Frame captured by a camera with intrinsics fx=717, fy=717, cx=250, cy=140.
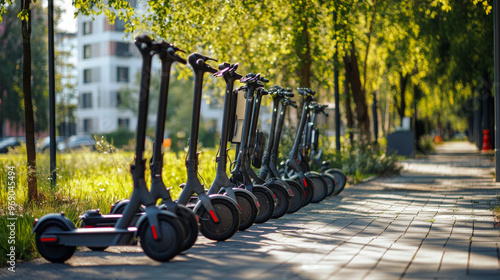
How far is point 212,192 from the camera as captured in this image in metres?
8.18

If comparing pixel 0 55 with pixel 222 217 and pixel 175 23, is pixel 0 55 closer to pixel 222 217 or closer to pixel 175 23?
pixel 175 23

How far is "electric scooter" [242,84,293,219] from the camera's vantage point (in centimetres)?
925

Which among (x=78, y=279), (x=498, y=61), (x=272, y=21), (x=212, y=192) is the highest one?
(x=272, y=21)

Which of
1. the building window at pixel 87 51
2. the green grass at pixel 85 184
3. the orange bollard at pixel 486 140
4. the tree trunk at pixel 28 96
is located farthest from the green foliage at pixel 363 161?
the building window at pixel 87 51

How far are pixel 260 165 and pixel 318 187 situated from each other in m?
2.86

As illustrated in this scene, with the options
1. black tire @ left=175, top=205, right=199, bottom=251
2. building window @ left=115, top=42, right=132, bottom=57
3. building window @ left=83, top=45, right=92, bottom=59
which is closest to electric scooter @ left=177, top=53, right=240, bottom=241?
black tire @ left=175, top=205, right=199, bottom=251

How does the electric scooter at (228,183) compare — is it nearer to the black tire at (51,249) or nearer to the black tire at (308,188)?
the black tire at (51,249)

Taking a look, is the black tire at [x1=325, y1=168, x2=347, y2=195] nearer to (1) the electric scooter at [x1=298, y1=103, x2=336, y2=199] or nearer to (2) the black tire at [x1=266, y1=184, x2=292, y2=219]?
(1) the electric scooter at [x1=298, y1=103, x2=336, y2=199]

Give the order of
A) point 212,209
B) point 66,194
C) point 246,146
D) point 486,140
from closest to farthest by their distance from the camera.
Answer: point 212,209, point 246,146, point 66,194, point 486,140

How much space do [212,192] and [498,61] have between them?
937cm

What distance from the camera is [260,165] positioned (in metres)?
9.39

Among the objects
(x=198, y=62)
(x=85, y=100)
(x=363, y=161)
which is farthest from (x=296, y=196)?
(x=85, y=100)

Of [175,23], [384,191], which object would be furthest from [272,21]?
[384,191]

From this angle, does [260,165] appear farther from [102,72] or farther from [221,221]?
[102,72]
